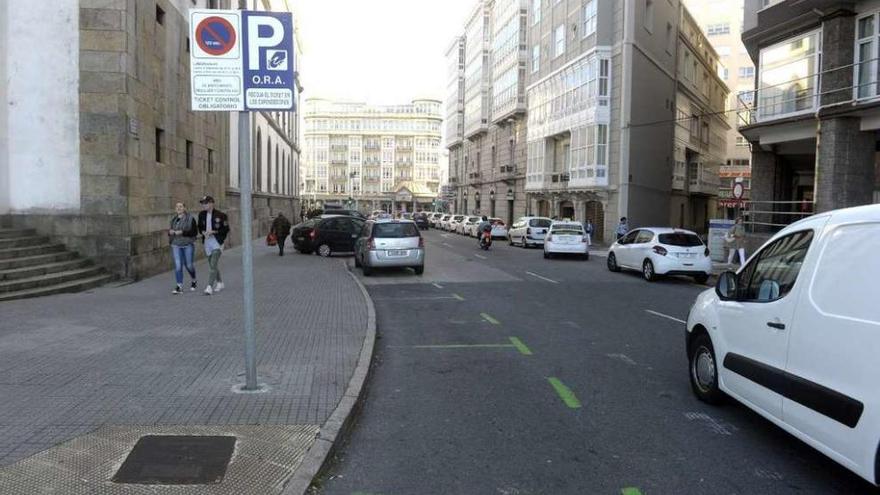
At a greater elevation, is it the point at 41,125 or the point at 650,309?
the point at 41,125

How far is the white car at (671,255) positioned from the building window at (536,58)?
3135cm

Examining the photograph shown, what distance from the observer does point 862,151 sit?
19469 millimetres

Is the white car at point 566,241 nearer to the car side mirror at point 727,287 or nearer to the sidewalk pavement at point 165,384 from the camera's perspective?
the sidewalk pavement at point 165,384

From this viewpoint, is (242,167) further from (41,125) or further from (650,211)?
(650,211)

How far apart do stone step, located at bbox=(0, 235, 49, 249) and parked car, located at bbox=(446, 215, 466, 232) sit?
40.1m

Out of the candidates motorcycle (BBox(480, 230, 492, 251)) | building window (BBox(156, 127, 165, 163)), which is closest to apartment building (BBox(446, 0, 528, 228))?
motorcycle (BBox(480, 230, 492, 251))

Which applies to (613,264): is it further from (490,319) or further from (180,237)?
(180,237)

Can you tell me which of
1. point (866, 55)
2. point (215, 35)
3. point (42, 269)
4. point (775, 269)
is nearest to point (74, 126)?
point (42, 269)

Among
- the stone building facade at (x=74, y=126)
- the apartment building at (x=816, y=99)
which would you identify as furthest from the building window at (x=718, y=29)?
the stone building facade at (x=74, y=126)

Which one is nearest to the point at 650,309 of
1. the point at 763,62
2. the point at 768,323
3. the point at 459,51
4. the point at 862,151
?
the point at 768,323

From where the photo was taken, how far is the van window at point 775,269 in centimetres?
472

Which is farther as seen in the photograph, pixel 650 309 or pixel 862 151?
pixel 862 151

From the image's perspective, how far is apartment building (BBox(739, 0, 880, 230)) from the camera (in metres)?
19.2

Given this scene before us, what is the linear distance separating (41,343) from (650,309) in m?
9.61
